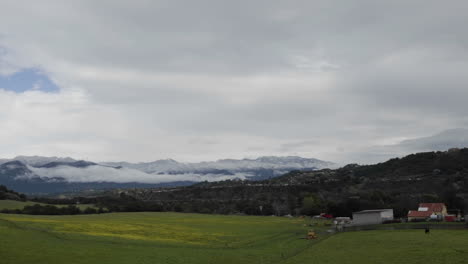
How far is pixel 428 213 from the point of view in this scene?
9531cm

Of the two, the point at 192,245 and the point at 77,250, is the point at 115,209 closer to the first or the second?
the point at 192,245

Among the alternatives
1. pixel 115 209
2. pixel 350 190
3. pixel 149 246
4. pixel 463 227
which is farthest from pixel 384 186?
pixel 149 246

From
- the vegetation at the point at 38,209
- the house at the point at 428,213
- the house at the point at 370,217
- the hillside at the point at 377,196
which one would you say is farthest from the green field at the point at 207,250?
the vegetation at the point at 38,209

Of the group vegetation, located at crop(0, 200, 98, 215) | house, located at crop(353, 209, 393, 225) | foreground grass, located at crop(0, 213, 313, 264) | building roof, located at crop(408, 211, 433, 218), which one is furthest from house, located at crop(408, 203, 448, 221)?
vegetation, located at crop(0, 200, 98, 215)

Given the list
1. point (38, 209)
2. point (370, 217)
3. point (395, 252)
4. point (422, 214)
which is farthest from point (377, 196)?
point (395, 252)

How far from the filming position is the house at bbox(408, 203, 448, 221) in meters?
90.3

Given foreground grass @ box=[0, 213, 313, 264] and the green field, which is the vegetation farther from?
the green field

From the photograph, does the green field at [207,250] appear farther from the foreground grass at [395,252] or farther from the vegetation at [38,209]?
the vegetation at [38,209]

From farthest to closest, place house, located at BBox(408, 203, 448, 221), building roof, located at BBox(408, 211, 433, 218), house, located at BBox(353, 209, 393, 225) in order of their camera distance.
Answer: building roof, located at BBox(408, 211, 433, 218)
house, located at BBox(408, 203, 448, 221)
house, located at BBox(353, 209, 393, 225)

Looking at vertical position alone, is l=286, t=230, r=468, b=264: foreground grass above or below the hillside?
below

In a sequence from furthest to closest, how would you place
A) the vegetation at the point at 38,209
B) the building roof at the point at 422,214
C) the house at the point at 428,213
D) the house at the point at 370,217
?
the vegetation at the point at 38,209 → the building roof at the point at 422,214 → the house at the point at 428,213 → the house at the point at 370,217

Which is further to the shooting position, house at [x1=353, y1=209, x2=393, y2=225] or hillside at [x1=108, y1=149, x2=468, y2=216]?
hillside at [x1=108, y1=149, x2=468, y2=216]

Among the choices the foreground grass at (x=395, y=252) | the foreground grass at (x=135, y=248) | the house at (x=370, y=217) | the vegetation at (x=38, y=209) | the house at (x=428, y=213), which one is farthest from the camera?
the vegetation at (x=38, y=209)

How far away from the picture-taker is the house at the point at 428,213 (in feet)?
296
